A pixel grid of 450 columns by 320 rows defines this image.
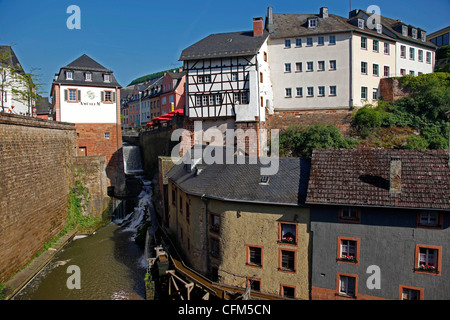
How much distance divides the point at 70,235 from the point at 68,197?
2.98 metres

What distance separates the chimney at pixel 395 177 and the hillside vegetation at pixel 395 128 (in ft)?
47.5

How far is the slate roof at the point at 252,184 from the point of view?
1398cm

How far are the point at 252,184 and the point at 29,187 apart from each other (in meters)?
12.6

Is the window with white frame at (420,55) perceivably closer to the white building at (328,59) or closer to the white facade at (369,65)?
the white building at (328,59)

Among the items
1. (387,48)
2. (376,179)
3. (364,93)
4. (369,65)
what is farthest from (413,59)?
(376,179)

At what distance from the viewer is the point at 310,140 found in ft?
91.1

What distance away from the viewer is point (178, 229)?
20250mm

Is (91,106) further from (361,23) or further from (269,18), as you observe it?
(361,23)

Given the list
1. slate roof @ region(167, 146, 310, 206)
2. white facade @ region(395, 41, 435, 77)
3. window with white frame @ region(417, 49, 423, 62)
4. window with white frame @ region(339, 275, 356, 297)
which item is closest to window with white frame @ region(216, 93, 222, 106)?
slate roof @ region(167, 146, 310, 206)

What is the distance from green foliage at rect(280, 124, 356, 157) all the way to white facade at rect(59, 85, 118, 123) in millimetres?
15207

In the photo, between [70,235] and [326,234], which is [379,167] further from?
[70,235]
